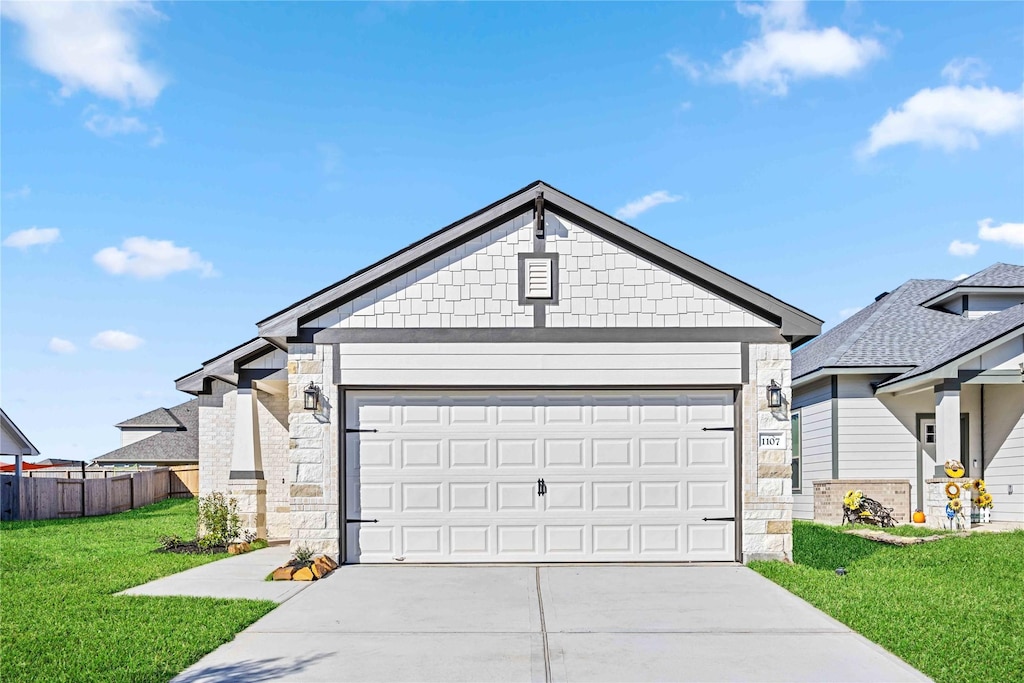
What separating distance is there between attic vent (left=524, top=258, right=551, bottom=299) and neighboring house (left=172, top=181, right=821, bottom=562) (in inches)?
0.8

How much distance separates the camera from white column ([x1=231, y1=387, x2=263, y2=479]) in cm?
1541

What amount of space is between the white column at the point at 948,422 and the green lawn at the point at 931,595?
1905 mm

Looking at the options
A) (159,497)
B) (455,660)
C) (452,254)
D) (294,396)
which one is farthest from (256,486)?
(159,497)

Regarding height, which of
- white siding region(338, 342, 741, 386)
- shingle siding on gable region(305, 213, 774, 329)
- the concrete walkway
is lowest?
the concrete walkway

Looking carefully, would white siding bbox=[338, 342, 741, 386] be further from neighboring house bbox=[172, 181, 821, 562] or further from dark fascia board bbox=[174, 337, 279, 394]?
dark fascia board bbox=[174, 337, 279, 394]

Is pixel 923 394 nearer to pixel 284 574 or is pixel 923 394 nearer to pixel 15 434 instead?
pixel 284 574

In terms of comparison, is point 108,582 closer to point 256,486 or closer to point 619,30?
point 256,486

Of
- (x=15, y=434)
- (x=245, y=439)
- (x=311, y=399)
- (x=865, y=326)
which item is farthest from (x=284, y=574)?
(x=15, y=434)

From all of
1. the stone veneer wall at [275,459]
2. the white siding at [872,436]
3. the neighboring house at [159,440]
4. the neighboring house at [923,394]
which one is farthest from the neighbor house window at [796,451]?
the neighboring house at [159,440]

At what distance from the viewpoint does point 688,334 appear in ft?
39.4

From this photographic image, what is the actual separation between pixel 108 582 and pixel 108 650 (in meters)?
4.12

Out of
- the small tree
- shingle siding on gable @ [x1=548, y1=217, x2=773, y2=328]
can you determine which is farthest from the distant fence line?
shingle siding on gable @ [x1=548, y1=217, x2=773, y2=328]

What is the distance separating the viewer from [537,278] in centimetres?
1206

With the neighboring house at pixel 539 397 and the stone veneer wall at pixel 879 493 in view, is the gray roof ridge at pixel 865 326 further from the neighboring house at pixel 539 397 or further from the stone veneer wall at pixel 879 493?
the neighboring house at pixel 539 397
